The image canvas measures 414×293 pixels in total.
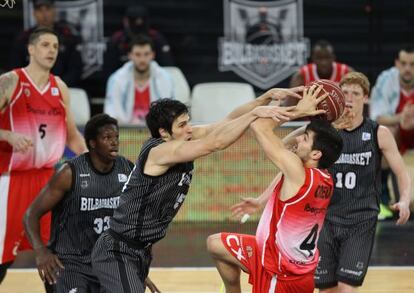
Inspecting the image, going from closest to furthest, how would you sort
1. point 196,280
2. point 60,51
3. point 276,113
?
1. point 276,113
2. point 196,280
3. point 60,51

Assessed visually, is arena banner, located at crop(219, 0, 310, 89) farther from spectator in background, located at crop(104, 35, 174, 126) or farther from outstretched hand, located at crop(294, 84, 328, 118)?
outstretched hand, located at crop(294, 84, 328, 118)

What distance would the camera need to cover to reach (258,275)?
764cm

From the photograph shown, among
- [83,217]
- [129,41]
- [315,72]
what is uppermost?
[129,41]

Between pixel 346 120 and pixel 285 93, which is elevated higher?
pixel 285 93

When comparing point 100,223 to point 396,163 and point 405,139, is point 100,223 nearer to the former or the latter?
point 396,163

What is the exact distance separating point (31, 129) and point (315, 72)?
4.50m

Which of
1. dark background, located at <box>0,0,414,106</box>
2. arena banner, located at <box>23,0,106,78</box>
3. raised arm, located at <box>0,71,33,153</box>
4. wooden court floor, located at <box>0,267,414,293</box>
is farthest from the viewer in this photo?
dark background, located at <box>0,0,414,106</box>

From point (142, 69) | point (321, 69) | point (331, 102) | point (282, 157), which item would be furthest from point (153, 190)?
point (321, 69)

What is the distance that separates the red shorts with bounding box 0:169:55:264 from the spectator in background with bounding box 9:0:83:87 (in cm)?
434

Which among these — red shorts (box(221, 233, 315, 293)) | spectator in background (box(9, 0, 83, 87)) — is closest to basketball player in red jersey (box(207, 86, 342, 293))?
red shorts (box(221, 233, 315, 293))

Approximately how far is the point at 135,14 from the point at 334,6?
2547mm

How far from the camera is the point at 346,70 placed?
13.0 meters

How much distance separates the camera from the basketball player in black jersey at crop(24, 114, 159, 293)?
8.22 meters

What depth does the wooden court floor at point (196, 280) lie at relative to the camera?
10.0m
